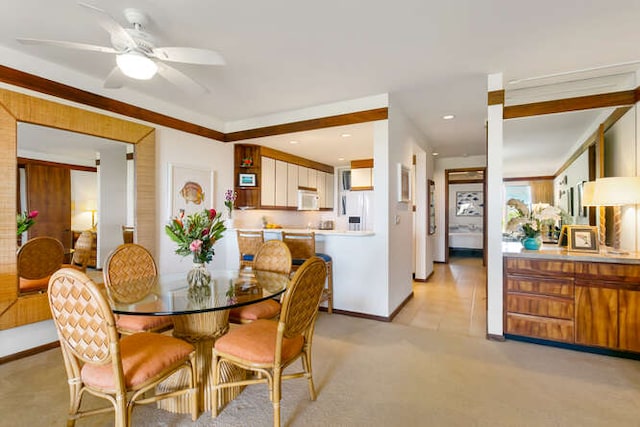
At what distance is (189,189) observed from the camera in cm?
399

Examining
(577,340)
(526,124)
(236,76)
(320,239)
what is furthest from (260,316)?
(526,124)

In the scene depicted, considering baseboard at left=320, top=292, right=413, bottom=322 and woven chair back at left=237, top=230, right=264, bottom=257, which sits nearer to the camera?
baseboard at left=320, top=292, right=413, bottom=322

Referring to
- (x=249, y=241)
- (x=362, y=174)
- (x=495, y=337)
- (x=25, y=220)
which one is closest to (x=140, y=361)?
(x=25, y=220)

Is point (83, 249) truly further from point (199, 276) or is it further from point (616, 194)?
point (616, 194)

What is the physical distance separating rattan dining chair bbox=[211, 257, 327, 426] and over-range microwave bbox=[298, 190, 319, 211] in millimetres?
4092

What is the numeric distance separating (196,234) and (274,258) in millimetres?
805

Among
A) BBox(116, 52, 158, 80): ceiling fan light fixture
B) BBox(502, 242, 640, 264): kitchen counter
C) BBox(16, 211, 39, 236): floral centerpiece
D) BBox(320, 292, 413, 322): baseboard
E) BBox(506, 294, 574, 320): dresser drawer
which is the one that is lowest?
BBox(320, 292, 413, 322): baseboard

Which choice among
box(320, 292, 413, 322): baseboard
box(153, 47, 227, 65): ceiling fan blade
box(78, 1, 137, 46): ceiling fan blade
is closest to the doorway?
box(320, 292, 413, 322): baseboard

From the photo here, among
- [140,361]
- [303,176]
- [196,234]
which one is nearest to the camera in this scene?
[140,361]

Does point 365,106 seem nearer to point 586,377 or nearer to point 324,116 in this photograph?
point 324,116

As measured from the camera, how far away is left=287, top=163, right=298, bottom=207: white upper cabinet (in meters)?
5.62

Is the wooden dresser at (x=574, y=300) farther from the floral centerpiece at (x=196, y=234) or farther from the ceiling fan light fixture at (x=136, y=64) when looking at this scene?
the ceiling fan light fixture at (x=136, y=64)

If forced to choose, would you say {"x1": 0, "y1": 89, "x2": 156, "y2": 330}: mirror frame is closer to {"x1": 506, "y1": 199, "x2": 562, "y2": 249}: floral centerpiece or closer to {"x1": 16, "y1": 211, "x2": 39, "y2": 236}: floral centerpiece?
{"x1": 16, "y1": 211, "x2": 39, "y2": 236}: floral centerpiece

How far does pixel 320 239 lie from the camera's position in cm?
386
